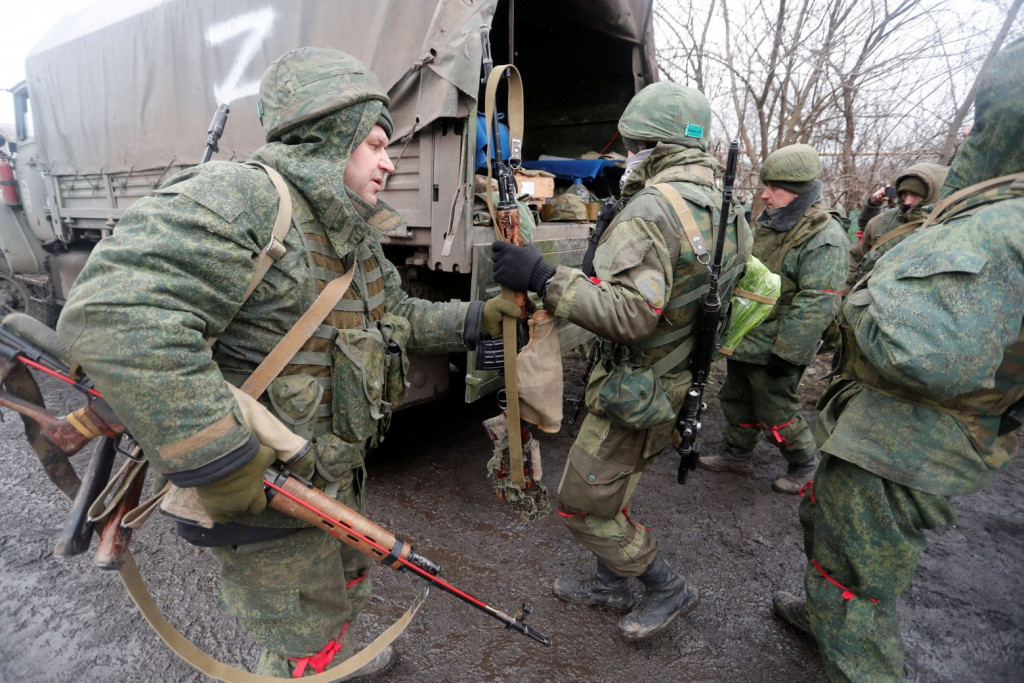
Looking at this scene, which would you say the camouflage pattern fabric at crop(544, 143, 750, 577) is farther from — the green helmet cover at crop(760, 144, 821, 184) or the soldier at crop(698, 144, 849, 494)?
the green helmet cover at crop(760, 144, 821, 184)

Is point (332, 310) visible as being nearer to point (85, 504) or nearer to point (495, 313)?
point (495, 313)

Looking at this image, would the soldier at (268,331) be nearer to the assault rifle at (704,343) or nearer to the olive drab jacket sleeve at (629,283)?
the olive drab jacket sleeve at (629,283)

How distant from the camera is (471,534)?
2.95 meters

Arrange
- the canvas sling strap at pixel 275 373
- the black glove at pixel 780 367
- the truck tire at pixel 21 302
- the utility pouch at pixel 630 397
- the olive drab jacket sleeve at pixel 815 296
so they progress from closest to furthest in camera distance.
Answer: the canvas sling strap at pixel 275 373, the utility pouch at pixel 630 397, the olive drab jacket sleeve at pixel 815 296, the black glove at pixel 780 367, the truck tire at pixel 21 302

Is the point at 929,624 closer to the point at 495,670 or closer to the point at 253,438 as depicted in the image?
the point at 495,670

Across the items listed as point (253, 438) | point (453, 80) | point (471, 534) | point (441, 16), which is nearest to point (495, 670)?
point (471, 534)

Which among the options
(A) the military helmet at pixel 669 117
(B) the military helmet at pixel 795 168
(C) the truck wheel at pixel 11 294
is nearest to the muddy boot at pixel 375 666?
(A) the military helmet at pixel 669 117

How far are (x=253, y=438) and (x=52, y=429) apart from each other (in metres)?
1.23

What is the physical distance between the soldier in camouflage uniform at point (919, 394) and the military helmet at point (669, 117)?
869 mm

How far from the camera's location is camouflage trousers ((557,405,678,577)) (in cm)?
213

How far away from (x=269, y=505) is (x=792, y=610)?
225 cm

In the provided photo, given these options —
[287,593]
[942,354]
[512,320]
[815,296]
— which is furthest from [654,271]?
[815,296]

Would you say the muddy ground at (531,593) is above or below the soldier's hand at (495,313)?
below

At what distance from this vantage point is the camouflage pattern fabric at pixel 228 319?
3.65 ft
